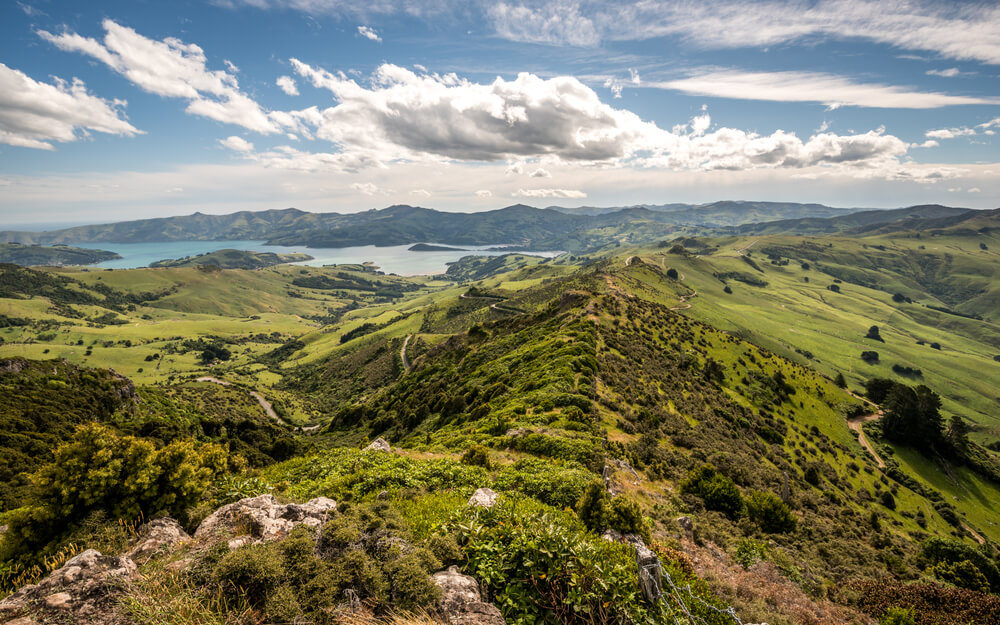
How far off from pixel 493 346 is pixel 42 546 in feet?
225

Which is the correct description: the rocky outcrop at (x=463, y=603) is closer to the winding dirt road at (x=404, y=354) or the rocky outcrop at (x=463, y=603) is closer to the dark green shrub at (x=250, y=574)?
the dark green shrub at (x=250, y=574)

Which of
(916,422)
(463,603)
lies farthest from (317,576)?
(916,422)

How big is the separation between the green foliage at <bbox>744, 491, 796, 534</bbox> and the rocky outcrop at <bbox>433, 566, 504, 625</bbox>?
21.4 m

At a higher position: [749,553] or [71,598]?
[71,598]

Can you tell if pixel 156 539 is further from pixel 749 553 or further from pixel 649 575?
pixel 749 553

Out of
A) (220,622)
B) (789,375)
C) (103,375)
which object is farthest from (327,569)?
(103,375)

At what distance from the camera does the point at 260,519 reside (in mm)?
10922

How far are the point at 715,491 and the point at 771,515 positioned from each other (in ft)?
9.92

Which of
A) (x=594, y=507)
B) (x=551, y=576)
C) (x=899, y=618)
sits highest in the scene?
(x=551, y=576)

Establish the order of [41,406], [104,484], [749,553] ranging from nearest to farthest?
[104,484], [749,553], [41,406]

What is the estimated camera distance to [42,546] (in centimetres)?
1109

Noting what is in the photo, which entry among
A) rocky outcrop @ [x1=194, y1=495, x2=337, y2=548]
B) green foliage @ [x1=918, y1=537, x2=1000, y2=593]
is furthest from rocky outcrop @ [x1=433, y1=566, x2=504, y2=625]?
green foliage @ [x1=918, y1=537, x2=1000, y2=593]

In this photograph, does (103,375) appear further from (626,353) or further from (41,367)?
(626,353)

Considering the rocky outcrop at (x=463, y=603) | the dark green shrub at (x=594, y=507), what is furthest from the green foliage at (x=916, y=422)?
the rocky outcrop at (x=463, y=603)
